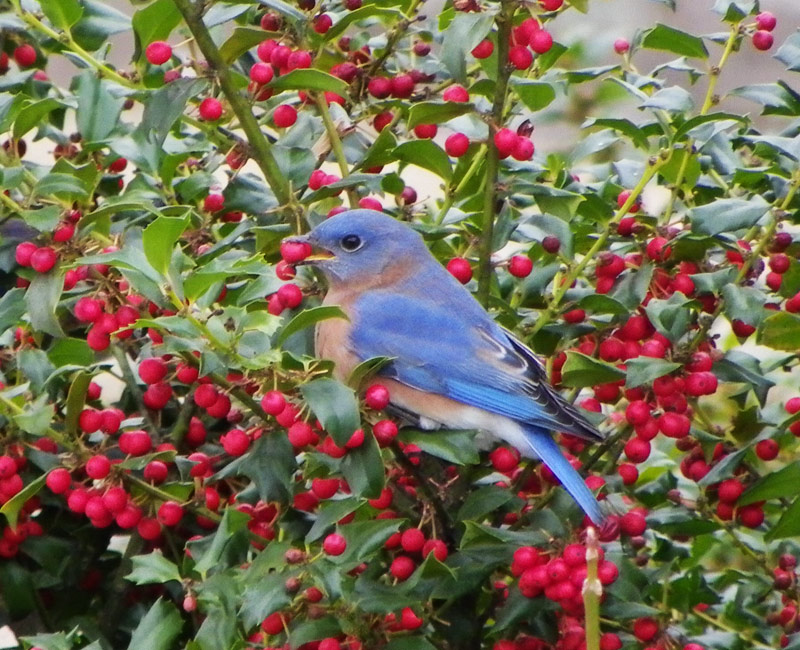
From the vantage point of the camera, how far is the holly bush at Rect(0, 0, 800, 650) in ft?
6.58

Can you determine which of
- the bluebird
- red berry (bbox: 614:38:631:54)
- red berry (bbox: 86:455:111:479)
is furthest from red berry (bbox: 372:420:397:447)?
red berry (bbox: 614:38:631:54)

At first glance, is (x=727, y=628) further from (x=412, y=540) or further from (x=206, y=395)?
(x=206, y=395)

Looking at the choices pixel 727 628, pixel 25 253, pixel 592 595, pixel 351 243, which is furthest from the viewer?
pixel 351 243

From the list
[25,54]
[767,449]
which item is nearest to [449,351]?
[767,449]

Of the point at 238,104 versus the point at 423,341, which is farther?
the point at 423,341

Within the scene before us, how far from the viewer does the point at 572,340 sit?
2535 millimetres

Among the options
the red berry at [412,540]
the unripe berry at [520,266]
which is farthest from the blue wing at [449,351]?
the red berry at [412,540]

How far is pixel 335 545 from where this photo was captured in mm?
1952

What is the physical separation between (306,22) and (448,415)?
1020 millimetres

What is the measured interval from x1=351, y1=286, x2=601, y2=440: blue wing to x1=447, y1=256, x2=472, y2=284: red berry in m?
0.14

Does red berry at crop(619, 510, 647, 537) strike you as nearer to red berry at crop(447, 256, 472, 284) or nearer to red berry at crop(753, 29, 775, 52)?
red berry at crop(447, 256, 472, 284)

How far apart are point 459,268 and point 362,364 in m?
0.57

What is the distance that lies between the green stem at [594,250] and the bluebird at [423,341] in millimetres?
149

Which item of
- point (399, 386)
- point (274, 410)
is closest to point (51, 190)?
point (274, 410)
